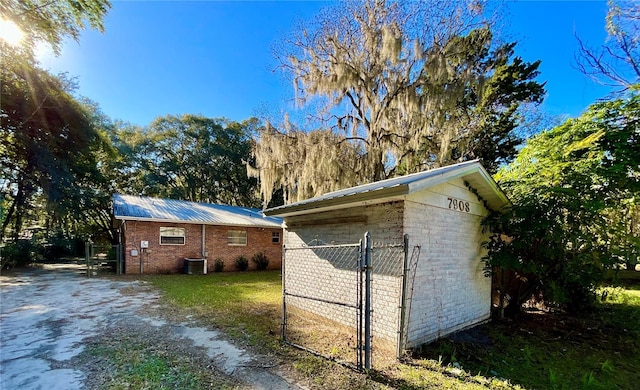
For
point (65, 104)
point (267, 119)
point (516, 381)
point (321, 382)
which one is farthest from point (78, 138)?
point (516, 381)

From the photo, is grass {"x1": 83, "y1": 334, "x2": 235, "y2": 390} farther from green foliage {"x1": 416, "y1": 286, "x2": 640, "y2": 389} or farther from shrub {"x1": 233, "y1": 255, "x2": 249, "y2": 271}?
shrub {"x1": 233, "y1": 255, "x2": 249, "y2": 271}

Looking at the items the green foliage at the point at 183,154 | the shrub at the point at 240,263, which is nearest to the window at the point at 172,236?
the shrub at the point at 240,263

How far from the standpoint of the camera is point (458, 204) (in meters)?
5.80

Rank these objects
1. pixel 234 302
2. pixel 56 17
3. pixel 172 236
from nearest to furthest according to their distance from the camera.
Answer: pixel 234 302 < pixel 56 17 < pixel 172 236

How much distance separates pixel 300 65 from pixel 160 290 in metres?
9.89

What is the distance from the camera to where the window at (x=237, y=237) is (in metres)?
15.0

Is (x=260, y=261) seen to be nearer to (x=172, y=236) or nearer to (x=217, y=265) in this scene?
(x=217, y=265)

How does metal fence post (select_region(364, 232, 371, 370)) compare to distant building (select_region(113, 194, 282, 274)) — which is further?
distant building (select_region(113, 194, 282, 274))

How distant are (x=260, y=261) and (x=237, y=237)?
1.74 meters

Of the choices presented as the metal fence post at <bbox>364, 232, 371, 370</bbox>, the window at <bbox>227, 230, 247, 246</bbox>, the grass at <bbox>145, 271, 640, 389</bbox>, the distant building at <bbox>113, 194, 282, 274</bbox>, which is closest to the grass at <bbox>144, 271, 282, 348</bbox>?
the grass at <bbox>145, 271, 640, 389</bbox>

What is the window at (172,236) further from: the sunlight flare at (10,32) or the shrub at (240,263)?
the sunlight flare at (10,32)

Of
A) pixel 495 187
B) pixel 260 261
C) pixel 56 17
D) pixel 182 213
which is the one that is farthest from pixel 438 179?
pixel 56 17

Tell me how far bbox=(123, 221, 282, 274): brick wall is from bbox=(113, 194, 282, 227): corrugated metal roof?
432 mm

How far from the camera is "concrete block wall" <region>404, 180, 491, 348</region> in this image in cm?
479
